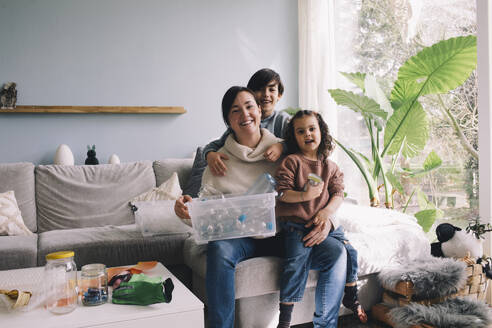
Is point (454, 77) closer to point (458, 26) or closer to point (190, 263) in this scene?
point (458, 26)

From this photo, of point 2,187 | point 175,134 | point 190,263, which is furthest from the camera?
point 175,134

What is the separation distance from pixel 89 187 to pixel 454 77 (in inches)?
89.2

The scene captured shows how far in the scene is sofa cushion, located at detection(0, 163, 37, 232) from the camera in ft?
8.48

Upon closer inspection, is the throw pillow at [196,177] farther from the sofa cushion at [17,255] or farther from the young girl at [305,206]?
the sofa cushion at [17,255]

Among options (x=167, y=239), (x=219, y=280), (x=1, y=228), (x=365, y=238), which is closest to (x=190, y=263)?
(x=167, y=239)

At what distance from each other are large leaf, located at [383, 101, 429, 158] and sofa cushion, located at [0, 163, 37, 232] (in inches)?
87.6

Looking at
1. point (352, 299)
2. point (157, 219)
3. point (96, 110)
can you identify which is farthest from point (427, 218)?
point (96, 110)

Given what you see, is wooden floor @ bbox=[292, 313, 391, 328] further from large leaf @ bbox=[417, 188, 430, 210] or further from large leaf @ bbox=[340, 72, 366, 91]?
large leaf @ bbox=[340, 72, 366, 91]

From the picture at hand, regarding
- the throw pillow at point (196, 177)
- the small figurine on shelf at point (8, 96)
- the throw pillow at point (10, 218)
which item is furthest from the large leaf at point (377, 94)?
the small figurine on shelf at point (8, 96)

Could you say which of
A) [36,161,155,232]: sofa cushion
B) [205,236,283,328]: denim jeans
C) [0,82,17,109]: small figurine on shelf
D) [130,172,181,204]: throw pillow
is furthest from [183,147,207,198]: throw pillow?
[0,82,17,109]: small figurine on shelf

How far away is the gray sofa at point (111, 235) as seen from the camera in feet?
6.05

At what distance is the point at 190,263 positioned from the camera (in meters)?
2.11

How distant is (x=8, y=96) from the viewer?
306 cm

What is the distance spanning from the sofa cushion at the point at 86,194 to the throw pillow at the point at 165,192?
3.8 inches
